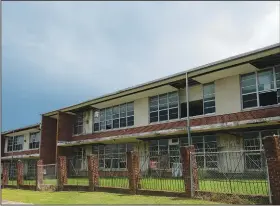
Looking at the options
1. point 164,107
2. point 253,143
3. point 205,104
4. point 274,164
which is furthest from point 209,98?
point 274,164

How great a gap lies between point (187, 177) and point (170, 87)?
11.6 m

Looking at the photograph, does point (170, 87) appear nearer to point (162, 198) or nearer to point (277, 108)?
point (277, 108)

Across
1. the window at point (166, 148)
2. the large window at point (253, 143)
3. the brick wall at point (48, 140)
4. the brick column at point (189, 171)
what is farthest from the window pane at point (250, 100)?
the brick wall at point (48, 140)

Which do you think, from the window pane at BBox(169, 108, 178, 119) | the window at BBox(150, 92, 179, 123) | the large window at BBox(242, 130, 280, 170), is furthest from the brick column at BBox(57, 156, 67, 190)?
the large window at BBox(242, 130, 280, 170)

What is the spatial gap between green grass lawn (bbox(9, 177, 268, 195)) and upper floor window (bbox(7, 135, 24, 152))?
29.0m

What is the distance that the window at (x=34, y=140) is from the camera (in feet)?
137

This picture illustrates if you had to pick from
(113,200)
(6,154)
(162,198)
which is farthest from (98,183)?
(6,154)

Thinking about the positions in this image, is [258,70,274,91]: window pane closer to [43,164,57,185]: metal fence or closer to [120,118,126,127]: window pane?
[120,118,126,127]: window pane

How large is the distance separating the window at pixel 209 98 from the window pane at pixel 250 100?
2121 millimetres

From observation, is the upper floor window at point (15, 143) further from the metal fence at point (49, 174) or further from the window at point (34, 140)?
the metal fence at point (49, 174)

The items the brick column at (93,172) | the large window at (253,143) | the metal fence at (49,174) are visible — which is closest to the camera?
the brick column at (93,172)

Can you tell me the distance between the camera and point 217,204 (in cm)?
1167

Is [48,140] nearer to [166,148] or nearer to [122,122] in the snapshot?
[122,122]

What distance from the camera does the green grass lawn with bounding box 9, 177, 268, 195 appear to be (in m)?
12.6
